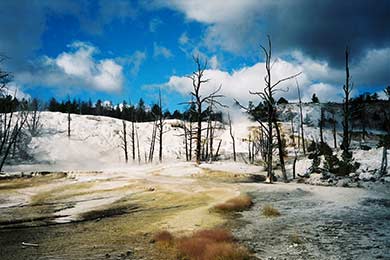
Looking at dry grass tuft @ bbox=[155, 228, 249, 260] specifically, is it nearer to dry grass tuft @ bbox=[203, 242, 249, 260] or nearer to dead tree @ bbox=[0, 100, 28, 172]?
dry grass tuft @ bbox=[203, 242, 249, 260]

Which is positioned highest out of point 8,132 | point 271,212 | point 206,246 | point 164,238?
point 8,132

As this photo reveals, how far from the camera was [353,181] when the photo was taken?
2559 cm

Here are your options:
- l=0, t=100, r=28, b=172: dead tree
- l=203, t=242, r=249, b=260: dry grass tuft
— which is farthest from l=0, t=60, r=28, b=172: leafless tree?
l=203, t=242, r=249, b=260: dry grass tuft

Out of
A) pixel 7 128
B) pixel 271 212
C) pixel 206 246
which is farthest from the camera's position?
pixel 7 128

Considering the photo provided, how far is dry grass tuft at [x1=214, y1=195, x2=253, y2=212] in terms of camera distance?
56.7 feet

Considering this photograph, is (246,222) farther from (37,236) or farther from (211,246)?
(37,236)

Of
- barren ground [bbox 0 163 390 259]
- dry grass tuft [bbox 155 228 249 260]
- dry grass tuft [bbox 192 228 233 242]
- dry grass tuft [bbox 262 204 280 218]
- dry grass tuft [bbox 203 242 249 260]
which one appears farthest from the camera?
dry grass tuft [bbox 262 204 280 218]

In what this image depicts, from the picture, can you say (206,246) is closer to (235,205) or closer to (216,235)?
(216,235)

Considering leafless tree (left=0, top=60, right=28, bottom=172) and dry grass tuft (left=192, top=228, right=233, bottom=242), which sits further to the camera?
leafless tree (left=0, top=60, right=28, bottom=172)

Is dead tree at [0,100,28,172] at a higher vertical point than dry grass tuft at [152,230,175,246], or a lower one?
higher

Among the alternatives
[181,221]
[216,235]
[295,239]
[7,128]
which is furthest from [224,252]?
[7,128]

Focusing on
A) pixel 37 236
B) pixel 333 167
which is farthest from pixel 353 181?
pixel 37 236

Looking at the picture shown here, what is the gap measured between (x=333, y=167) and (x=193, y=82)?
17.8 m

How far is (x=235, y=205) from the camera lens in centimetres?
1777
